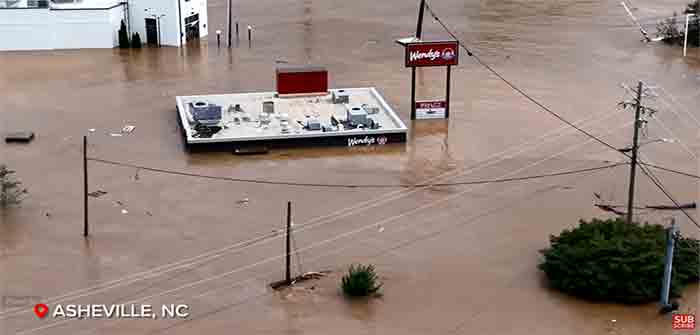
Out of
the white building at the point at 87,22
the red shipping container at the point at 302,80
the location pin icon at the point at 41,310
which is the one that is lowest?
the location pin icon at the point at 41,310

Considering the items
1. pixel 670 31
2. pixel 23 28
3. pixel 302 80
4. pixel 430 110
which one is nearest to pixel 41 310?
pixel 302 80

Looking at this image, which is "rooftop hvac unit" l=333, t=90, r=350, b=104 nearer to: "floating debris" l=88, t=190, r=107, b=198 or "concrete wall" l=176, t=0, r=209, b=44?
"floating debris" l=88, t=190, r=107, b=198

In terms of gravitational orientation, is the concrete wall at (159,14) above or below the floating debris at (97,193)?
above

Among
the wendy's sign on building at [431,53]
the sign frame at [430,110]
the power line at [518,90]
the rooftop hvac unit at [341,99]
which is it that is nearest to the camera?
the power line at [518,90]

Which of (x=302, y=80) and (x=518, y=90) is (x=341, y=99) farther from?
(x=518, y=90)

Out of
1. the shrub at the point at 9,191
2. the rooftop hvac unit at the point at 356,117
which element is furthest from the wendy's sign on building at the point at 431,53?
the shrub at the point at 9,191

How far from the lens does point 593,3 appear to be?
82312 millimetres

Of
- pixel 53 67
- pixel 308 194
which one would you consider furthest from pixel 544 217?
pixel 53 67

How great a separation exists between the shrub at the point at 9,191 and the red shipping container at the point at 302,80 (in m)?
14.9

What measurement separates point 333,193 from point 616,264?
40.5 feet

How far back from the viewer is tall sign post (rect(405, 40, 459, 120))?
5169 cm

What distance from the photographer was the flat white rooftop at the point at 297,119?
48344 mm

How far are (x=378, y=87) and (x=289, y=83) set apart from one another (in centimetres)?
625

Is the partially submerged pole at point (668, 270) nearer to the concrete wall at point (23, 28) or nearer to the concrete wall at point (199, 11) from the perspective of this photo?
the concrete wall at point (199, 11)
